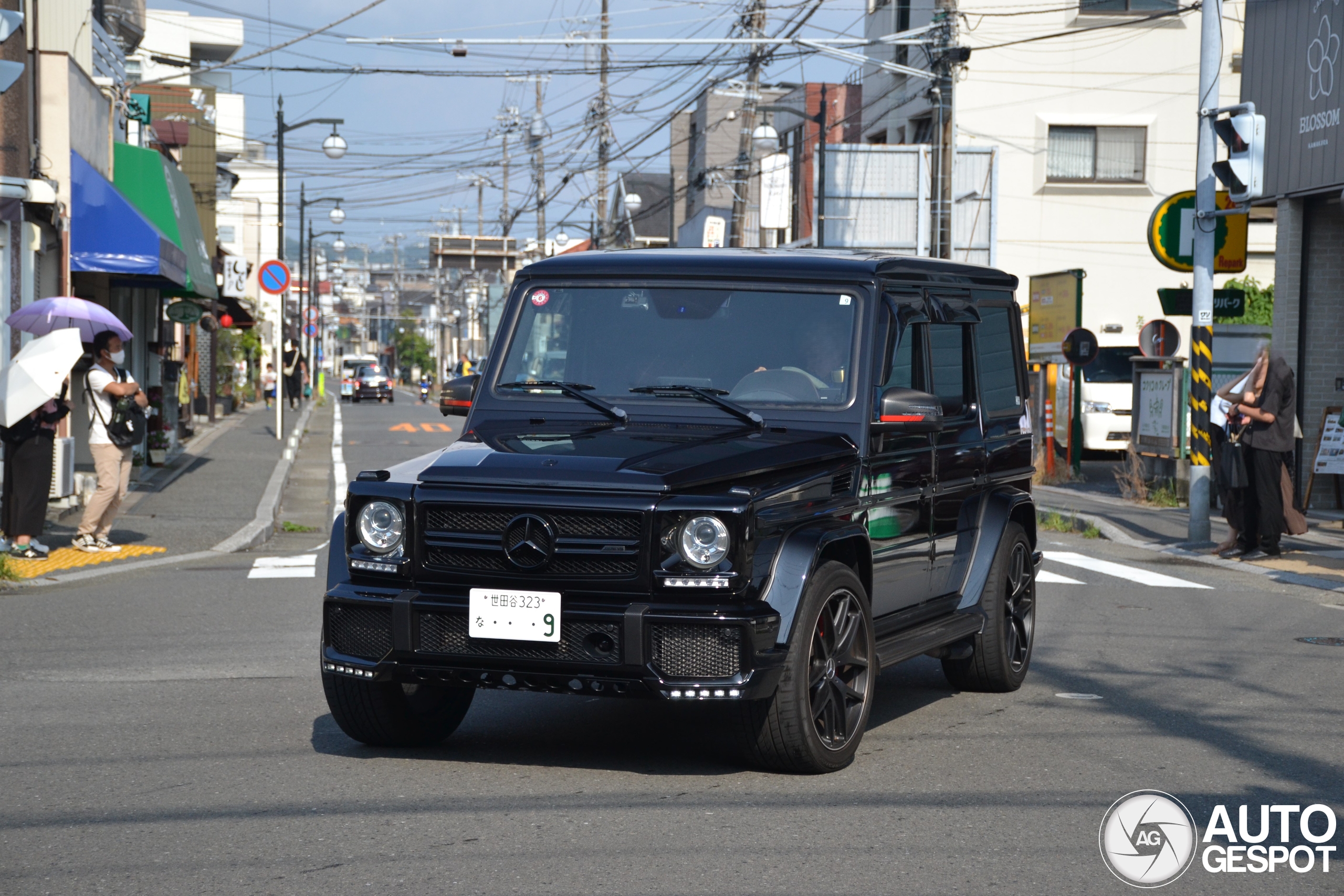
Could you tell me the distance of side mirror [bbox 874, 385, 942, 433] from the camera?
19.9 ft

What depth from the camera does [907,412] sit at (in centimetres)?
606

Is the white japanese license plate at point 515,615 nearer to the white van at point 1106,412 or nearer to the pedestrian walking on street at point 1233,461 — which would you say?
the pedestrian walking on street at point 1233,461

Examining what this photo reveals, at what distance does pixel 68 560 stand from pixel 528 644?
368 inches

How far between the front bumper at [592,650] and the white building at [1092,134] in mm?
31141

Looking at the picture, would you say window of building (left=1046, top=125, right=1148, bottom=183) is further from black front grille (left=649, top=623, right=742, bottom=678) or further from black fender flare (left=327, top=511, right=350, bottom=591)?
black front grille (left=649, top=623, right=742, bottom=678)

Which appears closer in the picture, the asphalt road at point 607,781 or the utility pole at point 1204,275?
the asphalt road at point 607,781

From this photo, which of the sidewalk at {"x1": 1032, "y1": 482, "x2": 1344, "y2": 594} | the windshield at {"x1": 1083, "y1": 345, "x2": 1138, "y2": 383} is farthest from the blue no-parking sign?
the sidewalk at {"x1": 1032, "y1": 482, "x2": 1344, "y2": 594}

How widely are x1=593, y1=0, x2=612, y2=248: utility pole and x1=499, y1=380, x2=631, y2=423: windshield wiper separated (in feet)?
122

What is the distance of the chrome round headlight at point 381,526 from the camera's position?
5535mm

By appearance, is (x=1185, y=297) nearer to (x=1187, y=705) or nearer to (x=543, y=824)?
(x=1187, y=705)

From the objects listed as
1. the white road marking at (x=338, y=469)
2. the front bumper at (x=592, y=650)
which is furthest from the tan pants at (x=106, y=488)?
the front bumper at (x=592, y=650)

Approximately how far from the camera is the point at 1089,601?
37.9 ft

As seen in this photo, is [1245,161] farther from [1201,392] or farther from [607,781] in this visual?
[607,781]

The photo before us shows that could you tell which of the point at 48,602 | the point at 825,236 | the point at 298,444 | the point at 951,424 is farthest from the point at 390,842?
the point at 825,236
